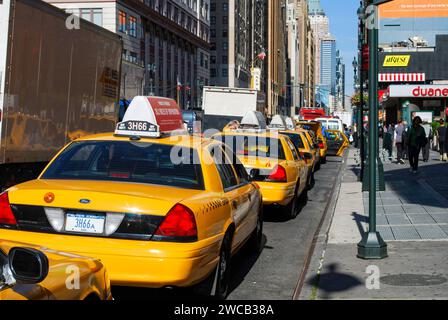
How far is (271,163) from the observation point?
11.2 meters

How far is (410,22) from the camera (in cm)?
9869

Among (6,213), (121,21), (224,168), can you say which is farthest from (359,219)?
(121,21)

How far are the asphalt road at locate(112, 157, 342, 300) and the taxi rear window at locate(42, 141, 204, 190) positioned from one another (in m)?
1.10

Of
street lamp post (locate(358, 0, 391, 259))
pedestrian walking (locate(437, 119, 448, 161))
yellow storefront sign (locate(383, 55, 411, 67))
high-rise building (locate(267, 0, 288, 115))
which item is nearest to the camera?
street lamp post (locate(358, 0, 391, 259))

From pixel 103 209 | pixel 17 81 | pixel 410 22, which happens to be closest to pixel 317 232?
pixel 17 81

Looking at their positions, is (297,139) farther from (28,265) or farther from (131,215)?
(28,265)

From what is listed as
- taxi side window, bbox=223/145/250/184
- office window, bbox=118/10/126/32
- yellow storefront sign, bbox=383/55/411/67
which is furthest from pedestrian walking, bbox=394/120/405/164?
yellow storefront sign, bbox=383/55/411/67

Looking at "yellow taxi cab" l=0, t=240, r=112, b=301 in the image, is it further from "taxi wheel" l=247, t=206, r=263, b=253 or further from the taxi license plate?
"taxi wheel" l=247, t=206, r=263, b=253

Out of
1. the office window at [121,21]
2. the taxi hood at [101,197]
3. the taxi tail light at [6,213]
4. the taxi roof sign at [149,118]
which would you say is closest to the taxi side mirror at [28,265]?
the taxi hood at [101,197]

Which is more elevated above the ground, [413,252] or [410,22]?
[410,22]

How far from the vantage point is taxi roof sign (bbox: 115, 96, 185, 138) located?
6.59m

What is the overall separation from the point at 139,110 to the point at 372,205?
3.59 m

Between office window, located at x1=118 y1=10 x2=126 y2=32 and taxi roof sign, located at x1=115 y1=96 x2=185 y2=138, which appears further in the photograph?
office window, located at x1=118 y1=10 x2=126 y2=32
